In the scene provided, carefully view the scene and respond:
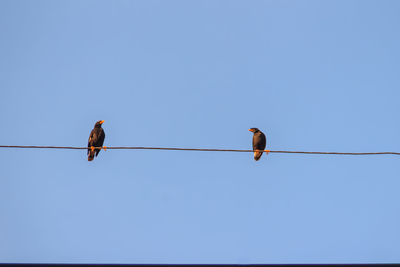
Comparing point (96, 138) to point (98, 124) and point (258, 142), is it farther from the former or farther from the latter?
point (258, 142)

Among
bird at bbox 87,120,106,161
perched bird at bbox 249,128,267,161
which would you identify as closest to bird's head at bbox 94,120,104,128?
bird at bbox 87,120,106,161

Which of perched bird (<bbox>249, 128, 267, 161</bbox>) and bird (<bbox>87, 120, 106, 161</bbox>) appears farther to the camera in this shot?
perched bird (<bbox>249, 128, 267, 161</bbox>)

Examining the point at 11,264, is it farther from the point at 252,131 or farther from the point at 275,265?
the point at 252,131

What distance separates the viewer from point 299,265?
2621mm

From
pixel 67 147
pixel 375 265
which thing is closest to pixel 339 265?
pixel 375 265

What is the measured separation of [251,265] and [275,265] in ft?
0.50

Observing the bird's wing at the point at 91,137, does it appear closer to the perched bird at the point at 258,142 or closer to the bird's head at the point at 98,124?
the bird's head at the point at 98,124

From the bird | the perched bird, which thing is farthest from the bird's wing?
the perched bird

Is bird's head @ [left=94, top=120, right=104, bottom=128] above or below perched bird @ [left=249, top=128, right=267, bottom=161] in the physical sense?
above

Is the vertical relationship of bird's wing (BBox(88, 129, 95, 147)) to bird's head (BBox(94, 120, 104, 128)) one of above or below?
below

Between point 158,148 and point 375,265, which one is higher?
point 158,148

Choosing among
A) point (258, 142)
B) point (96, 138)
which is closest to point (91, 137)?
point (96, 138)

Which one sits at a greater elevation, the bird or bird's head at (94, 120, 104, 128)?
bird's head at (94, 120, 104, 128)

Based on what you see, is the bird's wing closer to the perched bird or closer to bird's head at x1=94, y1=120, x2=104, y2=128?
bird's head at x1=94, y1=120, x2=104, y2=128
